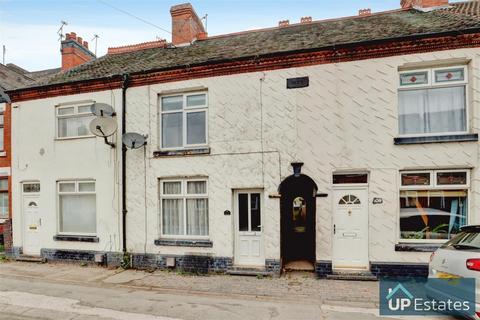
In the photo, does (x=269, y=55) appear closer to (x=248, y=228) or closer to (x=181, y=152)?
(x=181, y=152)

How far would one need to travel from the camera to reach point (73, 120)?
1120 centimetres

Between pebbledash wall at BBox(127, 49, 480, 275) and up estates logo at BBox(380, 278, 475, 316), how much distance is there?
0.54 m

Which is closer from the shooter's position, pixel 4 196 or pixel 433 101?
pixel 433 101

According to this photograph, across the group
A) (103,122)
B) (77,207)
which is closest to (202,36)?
(103,122)

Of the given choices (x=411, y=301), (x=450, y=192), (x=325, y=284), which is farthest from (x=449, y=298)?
(x=450, y=192)

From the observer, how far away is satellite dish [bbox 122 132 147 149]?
974cm

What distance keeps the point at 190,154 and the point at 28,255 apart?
7225mm

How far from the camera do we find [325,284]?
804cm

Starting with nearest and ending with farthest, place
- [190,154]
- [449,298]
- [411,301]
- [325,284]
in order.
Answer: [449,298]
[411,301]
[325,284]
[190,154]

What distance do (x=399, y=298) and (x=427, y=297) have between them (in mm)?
938

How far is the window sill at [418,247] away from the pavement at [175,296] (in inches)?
44.9

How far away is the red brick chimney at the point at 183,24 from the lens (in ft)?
41.3

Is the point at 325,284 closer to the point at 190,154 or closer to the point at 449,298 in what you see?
the point at 449,298

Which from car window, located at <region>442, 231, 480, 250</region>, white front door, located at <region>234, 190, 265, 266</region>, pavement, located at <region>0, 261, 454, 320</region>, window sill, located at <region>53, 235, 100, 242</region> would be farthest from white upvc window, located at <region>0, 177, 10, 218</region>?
car window, located at <region>442, 231, 480, 250</region>
